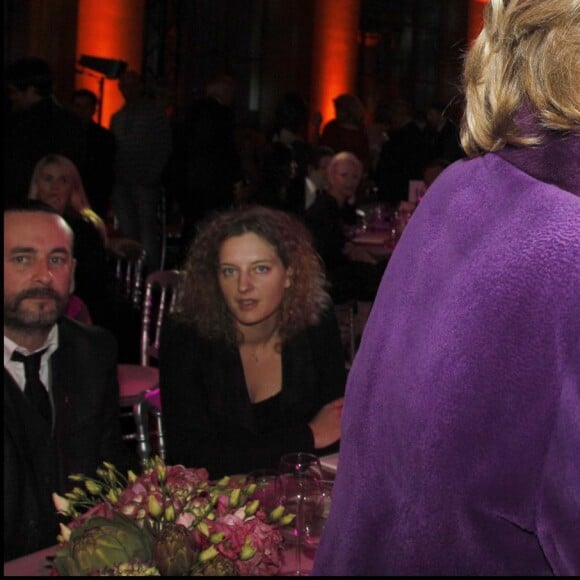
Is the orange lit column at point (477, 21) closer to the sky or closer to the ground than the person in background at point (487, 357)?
closer to the sky

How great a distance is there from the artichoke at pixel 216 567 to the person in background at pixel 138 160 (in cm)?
746

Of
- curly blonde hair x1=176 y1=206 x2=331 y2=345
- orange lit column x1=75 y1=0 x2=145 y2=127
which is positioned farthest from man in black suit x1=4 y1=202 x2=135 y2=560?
orange lit column x1=75 y1=0 x2=145 y2=127

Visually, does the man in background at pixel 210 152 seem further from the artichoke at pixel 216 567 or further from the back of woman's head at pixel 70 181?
the artichoke at pixel 216 567

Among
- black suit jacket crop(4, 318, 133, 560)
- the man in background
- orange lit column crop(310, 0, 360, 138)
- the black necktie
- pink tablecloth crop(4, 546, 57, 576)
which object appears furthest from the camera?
orange lit column crop(310, 0, 360, 138)

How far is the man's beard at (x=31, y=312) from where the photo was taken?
102 inches

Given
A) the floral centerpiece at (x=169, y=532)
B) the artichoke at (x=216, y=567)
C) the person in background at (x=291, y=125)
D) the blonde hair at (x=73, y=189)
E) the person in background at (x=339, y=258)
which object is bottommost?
the person in background at (x=339, y=258)

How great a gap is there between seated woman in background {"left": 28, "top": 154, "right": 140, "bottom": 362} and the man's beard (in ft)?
6.58

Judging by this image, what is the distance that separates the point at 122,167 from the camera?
8820 mm

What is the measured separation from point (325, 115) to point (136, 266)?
11.8 metres

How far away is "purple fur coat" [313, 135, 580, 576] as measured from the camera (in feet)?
2.71

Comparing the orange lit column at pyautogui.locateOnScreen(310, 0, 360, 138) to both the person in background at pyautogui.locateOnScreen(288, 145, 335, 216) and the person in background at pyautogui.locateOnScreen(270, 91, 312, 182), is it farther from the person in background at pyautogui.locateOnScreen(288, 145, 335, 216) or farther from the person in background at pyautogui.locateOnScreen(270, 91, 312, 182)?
the person in background at pyautogui.locateOnScreen(288, 145, 335, 216)

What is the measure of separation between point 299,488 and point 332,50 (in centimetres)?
1561

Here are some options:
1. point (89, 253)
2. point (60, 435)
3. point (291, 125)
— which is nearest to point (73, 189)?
point (89, 253)

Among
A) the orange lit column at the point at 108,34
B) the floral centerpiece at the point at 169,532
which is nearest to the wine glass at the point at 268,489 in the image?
the floral centerpiece at the point at 169,532
